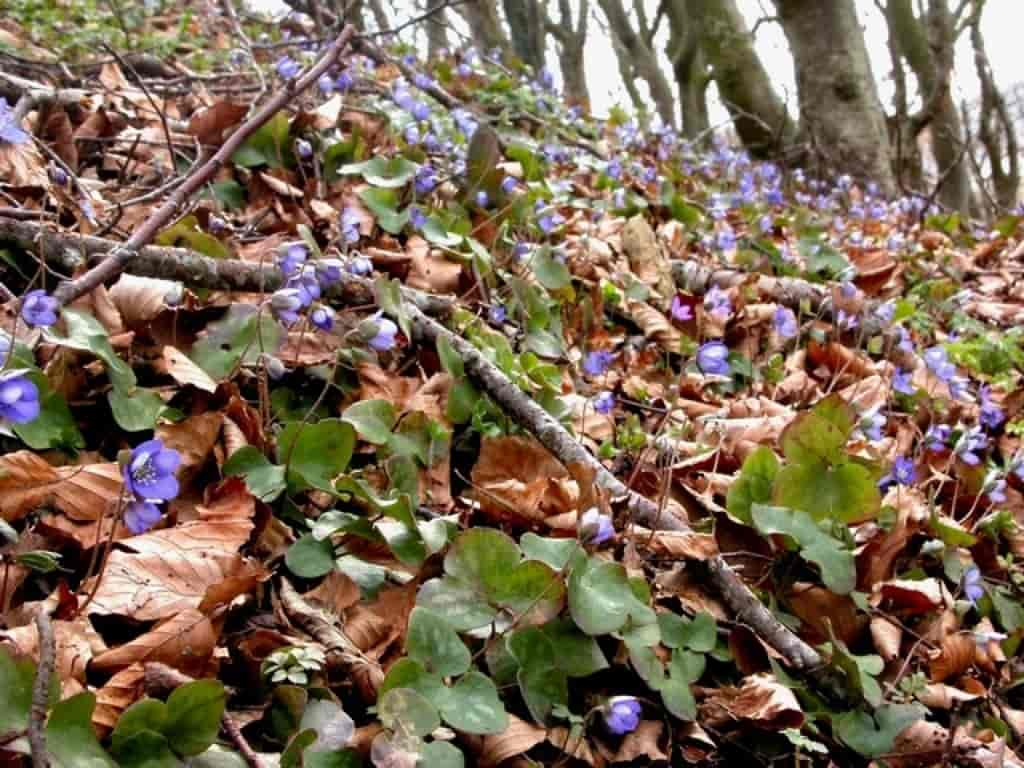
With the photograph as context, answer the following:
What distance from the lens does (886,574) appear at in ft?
6.15

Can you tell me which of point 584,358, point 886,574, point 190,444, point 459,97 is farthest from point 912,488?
point 459,97

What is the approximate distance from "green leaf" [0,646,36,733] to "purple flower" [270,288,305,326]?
2.65ft

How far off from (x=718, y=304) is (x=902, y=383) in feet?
1.82

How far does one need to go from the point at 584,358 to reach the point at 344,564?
121 centimetres

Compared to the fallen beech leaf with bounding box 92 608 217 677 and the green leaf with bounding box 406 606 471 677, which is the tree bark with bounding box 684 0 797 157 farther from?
the fallen beech leaf with bounding box 92 608 217 677

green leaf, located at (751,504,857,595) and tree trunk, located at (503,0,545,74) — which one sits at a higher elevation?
tree trunk, located at (503,0,545,74)

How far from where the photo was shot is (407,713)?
1.15 metres

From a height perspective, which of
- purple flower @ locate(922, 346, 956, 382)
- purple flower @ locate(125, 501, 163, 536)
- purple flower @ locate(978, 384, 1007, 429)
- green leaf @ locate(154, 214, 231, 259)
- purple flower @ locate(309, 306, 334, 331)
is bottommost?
purple flower @ locate(978, 384, 1007, 429)

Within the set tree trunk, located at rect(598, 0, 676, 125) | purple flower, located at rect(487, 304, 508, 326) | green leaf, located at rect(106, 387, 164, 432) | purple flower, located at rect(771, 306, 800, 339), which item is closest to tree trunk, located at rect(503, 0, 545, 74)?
tree trunk, located at rect(598, 0, 676, 125)

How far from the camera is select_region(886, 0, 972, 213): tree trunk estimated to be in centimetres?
707

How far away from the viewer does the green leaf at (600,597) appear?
135 centimetres

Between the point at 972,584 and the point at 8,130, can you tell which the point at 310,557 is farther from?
the point at 972,584

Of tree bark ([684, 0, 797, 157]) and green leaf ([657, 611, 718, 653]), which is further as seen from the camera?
tree bark ([684, 0, 797, 157])

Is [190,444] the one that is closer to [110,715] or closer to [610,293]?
[110,715]
